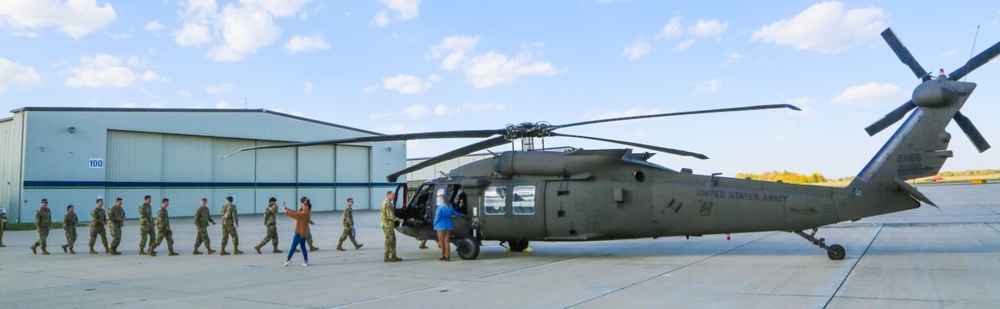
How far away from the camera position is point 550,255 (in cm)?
1286

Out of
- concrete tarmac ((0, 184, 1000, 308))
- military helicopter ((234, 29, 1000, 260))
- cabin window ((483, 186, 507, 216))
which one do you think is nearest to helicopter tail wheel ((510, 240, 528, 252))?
military helicopter ((234, 29, 1000, 260))

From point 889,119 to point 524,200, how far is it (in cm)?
678

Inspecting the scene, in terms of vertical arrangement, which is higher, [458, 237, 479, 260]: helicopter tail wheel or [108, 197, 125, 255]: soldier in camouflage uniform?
[108, 197, 125, 255]: soldier in camouflage uniform

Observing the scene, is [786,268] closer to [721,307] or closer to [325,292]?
[721,307]

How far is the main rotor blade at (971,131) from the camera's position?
35.2 ft

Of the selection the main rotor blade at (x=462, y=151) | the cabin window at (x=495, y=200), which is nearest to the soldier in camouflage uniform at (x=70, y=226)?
the main rotor blade at (x=462, y=151)

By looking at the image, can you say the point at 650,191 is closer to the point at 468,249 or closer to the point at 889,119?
the point at 468,249

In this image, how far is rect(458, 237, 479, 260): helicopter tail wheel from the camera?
12.4 m

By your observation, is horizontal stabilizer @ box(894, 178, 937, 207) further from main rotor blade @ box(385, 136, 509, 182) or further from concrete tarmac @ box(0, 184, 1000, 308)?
main rotor blade @ box(385, 136, 509, 182)

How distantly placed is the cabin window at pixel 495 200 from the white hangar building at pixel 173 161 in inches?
1060

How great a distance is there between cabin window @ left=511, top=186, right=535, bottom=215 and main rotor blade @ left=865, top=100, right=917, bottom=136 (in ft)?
20.3

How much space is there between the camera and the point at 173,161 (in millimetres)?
34875

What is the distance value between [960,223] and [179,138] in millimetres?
36238

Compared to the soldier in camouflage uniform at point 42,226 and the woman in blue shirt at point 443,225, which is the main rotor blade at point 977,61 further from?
the soldier in camouflage uniform at point 42,226
